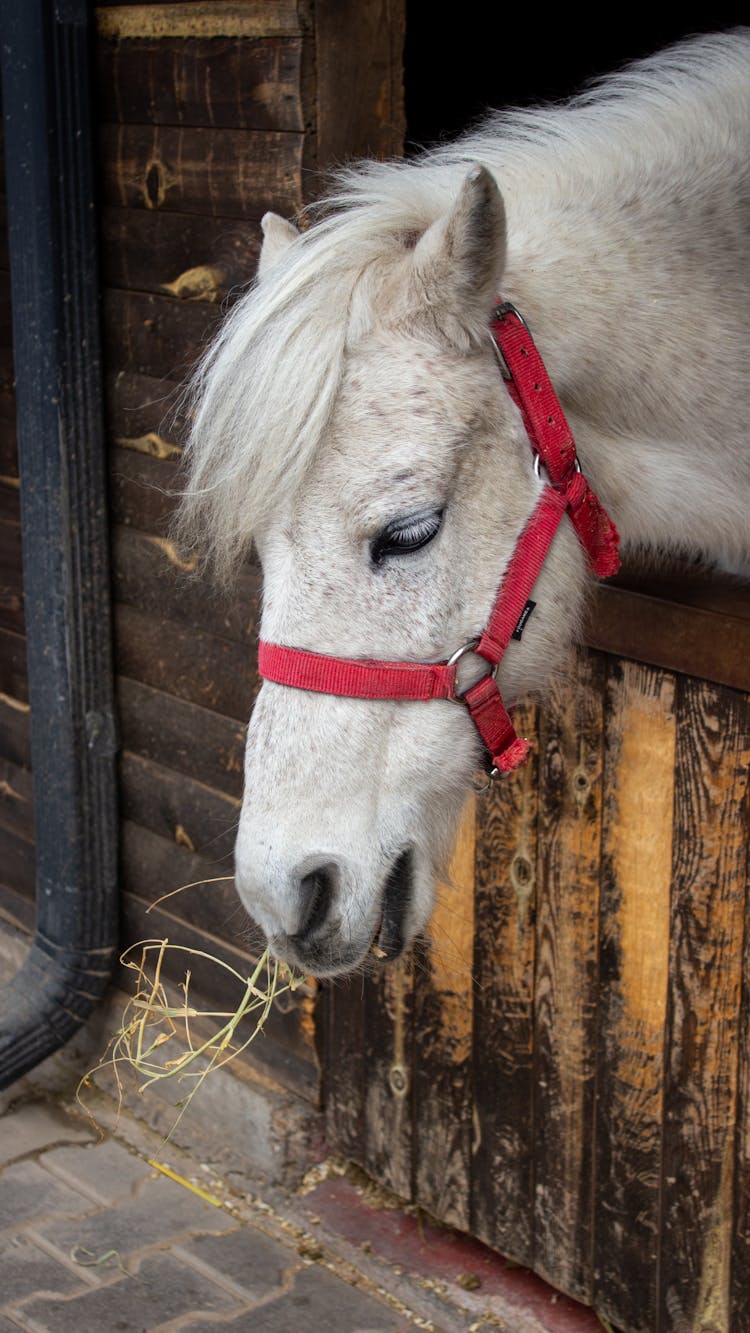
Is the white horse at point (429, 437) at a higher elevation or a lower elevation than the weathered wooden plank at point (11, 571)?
higher

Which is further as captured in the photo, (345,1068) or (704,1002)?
(345,1068)

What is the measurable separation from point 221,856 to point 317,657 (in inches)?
60.8

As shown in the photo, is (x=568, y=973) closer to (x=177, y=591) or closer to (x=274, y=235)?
(x=177, y=591)

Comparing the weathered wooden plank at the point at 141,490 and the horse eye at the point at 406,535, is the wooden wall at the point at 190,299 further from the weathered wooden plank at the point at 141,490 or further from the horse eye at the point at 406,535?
the horse eye at the point at 406,535

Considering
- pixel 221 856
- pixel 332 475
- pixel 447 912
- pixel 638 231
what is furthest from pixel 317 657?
pixel 221 856

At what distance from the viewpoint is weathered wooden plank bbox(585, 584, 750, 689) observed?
2172 mm

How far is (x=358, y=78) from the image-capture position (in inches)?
99.9

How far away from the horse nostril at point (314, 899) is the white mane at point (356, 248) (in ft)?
1.61

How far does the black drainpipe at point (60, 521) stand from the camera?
300cm

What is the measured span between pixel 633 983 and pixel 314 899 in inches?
33.8

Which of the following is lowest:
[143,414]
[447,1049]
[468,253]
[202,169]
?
[447,1049]

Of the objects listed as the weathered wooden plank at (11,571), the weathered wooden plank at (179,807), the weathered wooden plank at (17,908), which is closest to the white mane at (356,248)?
the weathered wooden plank at (179,807)

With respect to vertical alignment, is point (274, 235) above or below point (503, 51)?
below

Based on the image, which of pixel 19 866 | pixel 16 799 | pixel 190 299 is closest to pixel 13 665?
pixel 16 799
